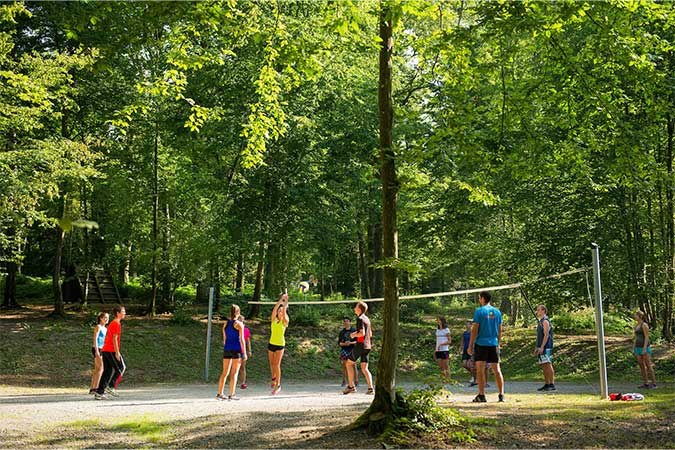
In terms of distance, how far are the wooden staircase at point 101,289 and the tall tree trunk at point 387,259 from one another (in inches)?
795

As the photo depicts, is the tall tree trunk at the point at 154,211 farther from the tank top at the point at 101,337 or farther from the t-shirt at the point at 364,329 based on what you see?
the t-shirt at the point at 364,329

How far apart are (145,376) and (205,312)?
267 inches

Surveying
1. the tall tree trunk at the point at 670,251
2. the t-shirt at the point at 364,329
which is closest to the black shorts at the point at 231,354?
the t-shirt at the point at 364,329

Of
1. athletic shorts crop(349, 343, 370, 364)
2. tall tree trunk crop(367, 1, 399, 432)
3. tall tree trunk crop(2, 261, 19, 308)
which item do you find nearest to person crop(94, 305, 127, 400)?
athletic shorts crop(349, 343, 370, 364)

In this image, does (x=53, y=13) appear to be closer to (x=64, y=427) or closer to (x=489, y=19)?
(x=64, y=427)

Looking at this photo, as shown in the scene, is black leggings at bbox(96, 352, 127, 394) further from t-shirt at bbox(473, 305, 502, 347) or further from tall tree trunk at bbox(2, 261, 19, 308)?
tall tree trunk at bbox(2, 261, 19, 308)

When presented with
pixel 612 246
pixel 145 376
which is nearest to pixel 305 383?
pixel 145 376

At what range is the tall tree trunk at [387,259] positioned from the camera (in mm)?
7801

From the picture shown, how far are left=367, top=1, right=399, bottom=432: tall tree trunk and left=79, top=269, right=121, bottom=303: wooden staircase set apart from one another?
795 inches

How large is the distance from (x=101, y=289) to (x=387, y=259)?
73.8ft

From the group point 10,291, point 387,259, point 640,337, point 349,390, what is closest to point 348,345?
point 349,390

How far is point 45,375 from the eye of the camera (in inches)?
675

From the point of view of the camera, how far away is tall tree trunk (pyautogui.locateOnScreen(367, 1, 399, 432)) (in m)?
7.80

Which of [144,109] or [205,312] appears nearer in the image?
[144,109]
